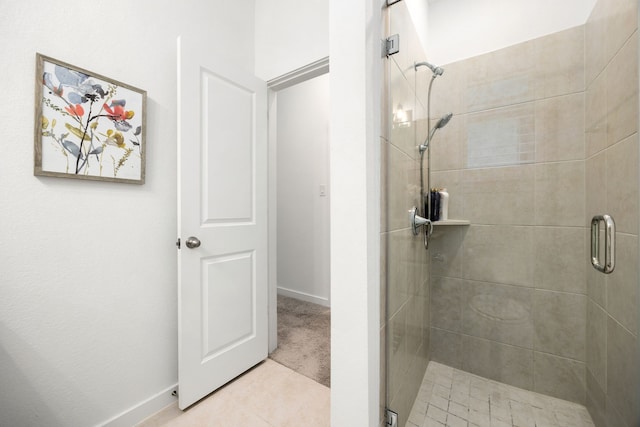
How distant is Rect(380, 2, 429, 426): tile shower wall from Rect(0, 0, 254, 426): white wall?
1172 millimetres

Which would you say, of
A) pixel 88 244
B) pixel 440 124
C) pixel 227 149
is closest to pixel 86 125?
pixel 88 244

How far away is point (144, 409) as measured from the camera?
133 centimetres

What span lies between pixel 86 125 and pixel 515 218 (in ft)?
6.77

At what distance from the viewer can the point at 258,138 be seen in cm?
178

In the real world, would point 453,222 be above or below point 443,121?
below

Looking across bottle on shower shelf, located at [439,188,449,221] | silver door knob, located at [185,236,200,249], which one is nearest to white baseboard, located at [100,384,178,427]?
silver door knob, located at [185,236,200,249]

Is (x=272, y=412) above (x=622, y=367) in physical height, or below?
below

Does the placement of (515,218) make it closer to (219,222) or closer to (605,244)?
(605,244)

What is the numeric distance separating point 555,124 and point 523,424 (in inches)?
53.5

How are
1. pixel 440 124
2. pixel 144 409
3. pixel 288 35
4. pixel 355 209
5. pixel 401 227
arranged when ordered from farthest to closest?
1. pixel 288 35
2. pixel 440 124
3. pixel 144 409
4. pixel 401 227
5. pixel 355 209

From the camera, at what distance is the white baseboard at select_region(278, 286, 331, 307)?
292 cm

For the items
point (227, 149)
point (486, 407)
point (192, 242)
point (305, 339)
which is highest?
point (227, 149)

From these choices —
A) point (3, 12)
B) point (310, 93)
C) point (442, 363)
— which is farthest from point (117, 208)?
point (310, 93)

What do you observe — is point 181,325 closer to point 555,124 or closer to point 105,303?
point 105,303
